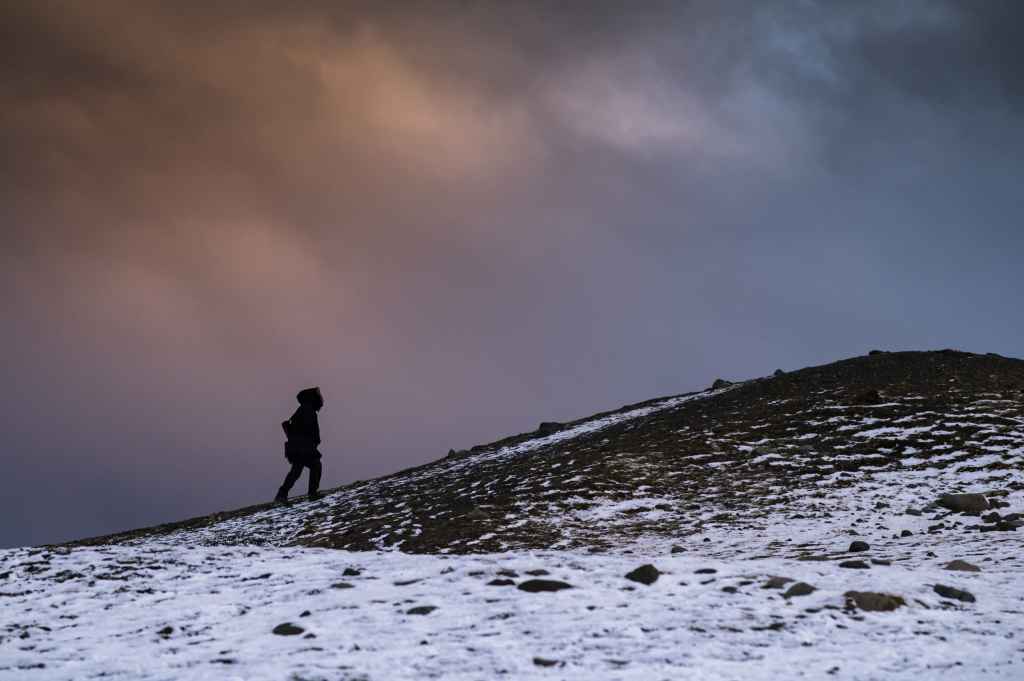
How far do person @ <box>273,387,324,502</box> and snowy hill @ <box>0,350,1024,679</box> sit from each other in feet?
9.88

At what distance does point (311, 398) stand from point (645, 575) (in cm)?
1984

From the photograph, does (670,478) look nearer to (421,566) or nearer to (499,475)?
(499,475)

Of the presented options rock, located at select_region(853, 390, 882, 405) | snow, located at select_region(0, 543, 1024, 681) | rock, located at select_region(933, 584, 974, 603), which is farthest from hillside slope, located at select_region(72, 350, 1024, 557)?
snow, located at select_region(0, 543, 1024, 681)

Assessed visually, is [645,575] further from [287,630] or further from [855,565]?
[287,630]

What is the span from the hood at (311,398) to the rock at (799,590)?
2106 cm

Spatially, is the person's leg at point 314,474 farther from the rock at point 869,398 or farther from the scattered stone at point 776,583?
the scattered stone at point 776,583

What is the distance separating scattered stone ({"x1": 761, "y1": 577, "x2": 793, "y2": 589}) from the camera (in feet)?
31.8

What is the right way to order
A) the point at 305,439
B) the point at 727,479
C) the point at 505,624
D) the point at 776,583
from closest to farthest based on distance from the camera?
the point at 505,624 < the point at 776,583 < the point at 727,479 < the point at 305,439

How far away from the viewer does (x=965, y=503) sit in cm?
1705

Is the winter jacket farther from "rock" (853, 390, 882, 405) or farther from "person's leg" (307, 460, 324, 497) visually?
"rock" (853, 390, 882, 405)

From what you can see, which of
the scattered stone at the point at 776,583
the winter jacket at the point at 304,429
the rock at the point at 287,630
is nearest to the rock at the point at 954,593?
the scattered stone at the point at 776,583

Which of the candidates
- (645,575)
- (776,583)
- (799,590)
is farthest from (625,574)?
(799,590)

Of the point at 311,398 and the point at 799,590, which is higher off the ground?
the point at 311,398

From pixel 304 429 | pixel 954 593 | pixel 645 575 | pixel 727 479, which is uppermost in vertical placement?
pixel 304 429
